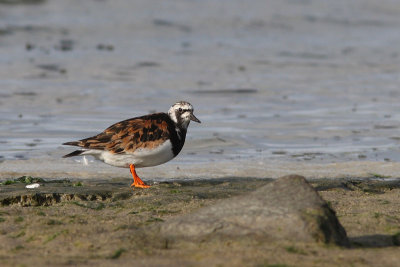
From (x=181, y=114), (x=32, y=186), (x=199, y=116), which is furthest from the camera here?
(x=199, y=116)

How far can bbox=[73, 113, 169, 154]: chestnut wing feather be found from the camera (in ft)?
23.6

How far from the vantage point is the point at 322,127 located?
1134cm

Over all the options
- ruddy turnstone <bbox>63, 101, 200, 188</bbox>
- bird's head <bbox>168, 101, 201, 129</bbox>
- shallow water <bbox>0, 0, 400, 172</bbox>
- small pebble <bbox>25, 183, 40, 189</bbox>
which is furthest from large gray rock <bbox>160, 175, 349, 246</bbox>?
shallow water <bbox>0, 0, 400, 172</bbox>

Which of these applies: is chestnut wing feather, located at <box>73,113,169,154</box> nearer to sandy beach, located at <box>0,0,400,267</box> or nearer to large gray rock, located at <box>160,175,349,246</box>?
sandy beach, located at <box>0,0,400,267</box>

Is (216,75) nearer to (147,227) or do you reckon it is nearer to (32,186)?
(32,186)

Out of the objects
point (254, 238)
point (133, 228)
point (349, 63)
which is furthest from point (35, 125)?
point (349, 63)

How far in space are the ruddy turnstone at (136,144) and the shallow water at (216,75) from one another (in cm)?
198

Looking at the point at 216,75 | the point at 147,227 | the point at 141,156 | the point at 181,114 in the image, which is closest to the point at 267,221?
the point at 147,227

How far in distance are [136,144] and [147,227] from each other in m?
2.42

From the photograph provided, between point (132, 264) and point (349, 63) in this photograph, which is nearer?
point (132, 264)

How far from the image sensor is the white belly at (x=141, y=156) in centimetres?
720

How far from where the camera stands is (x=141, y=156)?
7.22 m

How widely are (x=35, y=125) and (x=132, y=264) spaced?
7.28m

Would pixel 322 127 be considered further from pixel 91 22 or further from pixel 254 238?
pixel 91 22
